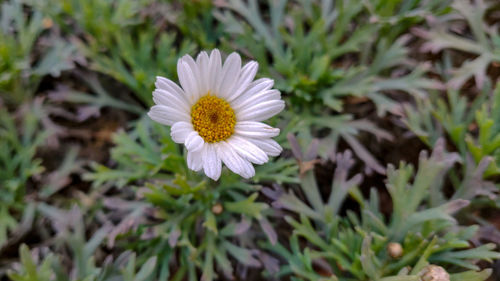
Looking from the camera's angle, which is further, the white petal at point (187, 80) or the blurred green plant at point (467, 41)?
the blurred green plant at point (467, 41)

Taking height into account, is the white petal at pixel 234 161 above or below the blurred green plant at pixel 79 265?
above

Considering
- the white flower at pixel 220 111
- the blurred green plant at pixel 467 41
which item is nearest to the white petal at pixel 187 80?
the white flower at pixel 220 111

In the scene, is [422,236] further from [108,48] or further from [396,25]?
[108,48]

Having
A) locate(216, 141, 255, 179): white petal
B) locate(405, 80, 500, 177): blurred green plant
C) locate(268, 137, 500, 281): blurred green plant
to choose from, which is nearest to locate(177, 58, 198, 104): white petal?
locate(216, 141, 255, 179): white petal

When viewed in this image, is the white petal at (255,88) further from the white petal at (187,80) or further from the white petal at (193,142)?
the white petal at (193,142)

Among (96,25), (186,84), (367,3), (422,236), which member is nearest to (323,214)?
(422,236)

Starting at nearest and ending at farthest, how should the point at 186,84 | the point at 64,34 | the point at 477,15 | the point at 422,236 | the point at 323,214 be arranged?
the point at 186,84
the point at 422,236
the point at 323,214
the point at 477,15
the point at 64,34

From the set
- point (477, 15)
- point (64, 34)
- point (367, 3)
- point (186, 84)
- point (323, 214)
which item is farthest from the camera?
point (64, 34)

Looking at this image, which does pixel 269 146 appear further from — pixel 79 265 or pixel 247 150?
pixel 79 265
